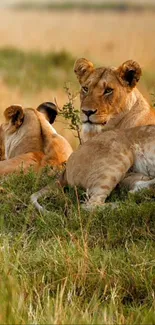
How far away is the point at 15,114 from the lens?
7105 millimetres

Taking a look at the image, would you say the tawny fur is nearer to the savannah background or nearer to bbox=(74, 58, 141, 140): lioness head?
bbox=(74, 58, 141, 140): lioness head

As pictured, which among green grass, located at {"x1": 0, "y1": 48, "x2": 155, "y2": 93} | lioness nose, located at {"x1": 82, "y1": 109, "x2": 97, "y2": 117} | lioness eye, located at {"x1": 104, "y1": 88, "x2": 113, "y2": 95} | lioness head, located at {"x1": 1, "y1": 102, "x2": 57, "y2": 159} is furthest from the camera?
green grass, located at {"x1": 0, "y1": 48, "x2": 155, "y2": 93}

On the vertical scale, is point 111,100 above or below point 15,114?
above

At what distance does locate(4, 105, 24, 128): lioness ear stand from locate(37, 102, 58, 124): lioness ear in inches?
10.2

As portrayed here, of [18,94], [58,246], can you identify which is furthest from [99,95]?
[18,94]

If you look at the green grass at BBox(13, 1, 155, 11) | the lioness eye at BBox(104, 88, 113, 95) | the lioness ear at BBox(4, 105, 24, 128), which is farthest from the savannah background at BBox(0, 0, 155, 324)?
the green grass at BBox(13, 1, 155, 11)

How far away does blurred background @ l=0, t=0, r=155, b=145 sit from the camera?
14742 millimetres

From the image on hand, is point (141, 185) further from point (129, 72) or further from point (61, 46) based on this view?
point (61, 46)

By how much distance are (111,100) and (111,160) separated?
2.80 ft

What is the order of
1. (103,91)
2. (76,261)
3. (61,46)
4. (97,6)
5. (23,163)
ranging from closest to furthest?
(76,261), (103,91), (23,163), (61,46), (97,6)

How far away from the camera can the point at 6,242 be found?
459 centimetres

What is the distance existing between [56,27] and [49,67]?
1084 cm

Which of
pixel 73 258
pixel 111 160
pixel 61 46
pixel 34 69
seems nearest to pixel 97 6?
pixel 61 46

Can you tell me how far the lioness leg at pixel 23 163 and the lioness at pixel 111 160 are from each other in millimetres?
679
